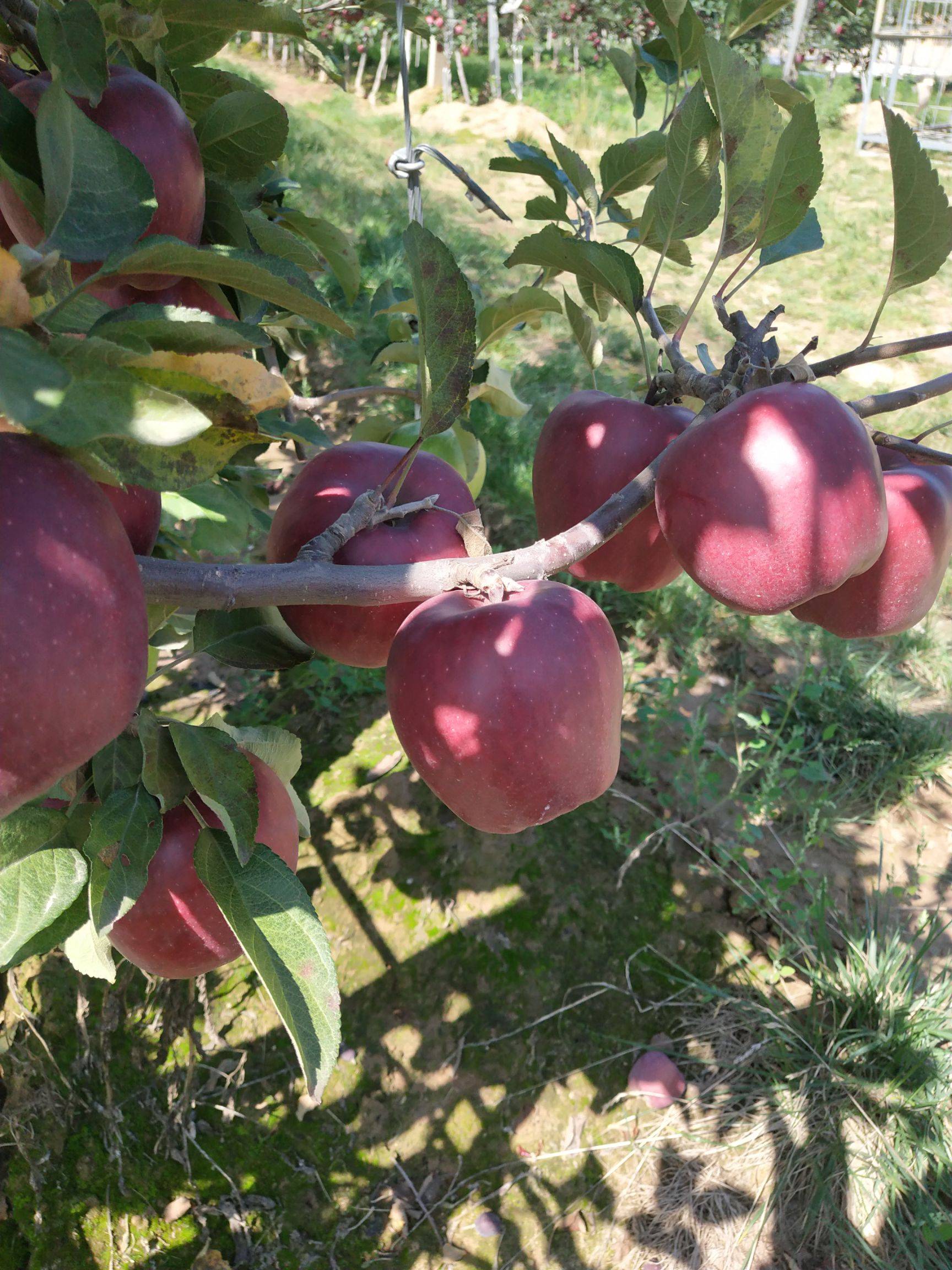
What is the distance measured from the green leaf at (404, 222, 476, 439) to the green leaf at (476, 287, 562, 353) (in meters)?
0.32

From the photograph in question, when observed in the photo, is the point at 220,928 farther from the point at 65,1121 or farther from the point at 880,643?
the point at 880,643

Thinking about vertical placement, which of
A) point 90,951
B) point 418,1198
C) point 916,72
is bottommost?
point 418,1198

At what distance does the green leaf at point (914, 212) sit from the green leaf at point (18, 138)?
1.34 ft

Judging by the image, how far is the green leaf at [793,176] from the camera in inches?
19.5

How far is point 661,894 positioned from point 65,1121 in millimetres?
990

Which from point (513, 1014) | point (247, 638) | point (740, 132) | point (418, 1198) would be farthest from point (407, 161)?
point (418, 1198)

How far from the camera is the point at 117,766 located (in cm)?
54

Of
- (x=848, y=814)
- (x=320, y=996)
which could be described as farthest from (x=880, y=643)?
(x=320, y=996)

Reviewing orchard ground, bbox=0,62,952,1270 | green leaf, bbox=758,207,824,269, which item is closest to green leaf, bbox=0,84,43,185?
green leaf, bbox=758,207,824,269

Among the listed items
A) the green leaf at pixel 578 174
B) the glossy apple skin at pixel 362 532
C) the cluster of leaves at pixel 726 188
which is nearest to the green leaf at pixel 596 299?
the cluster of leaves at pixel 726 188

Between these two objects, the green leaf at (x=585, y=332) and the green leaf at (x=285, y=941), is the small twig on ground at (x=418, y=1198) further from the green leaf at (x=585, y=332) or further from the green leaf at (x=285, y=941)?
the green leaf at (x=585, y=332)

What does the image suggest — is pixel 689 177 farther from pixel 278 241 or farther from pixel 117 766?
pixel 117 766

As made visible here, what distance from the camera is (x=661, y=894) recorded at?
5.30 ft

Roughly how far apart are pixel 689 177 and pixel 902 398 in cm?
22
